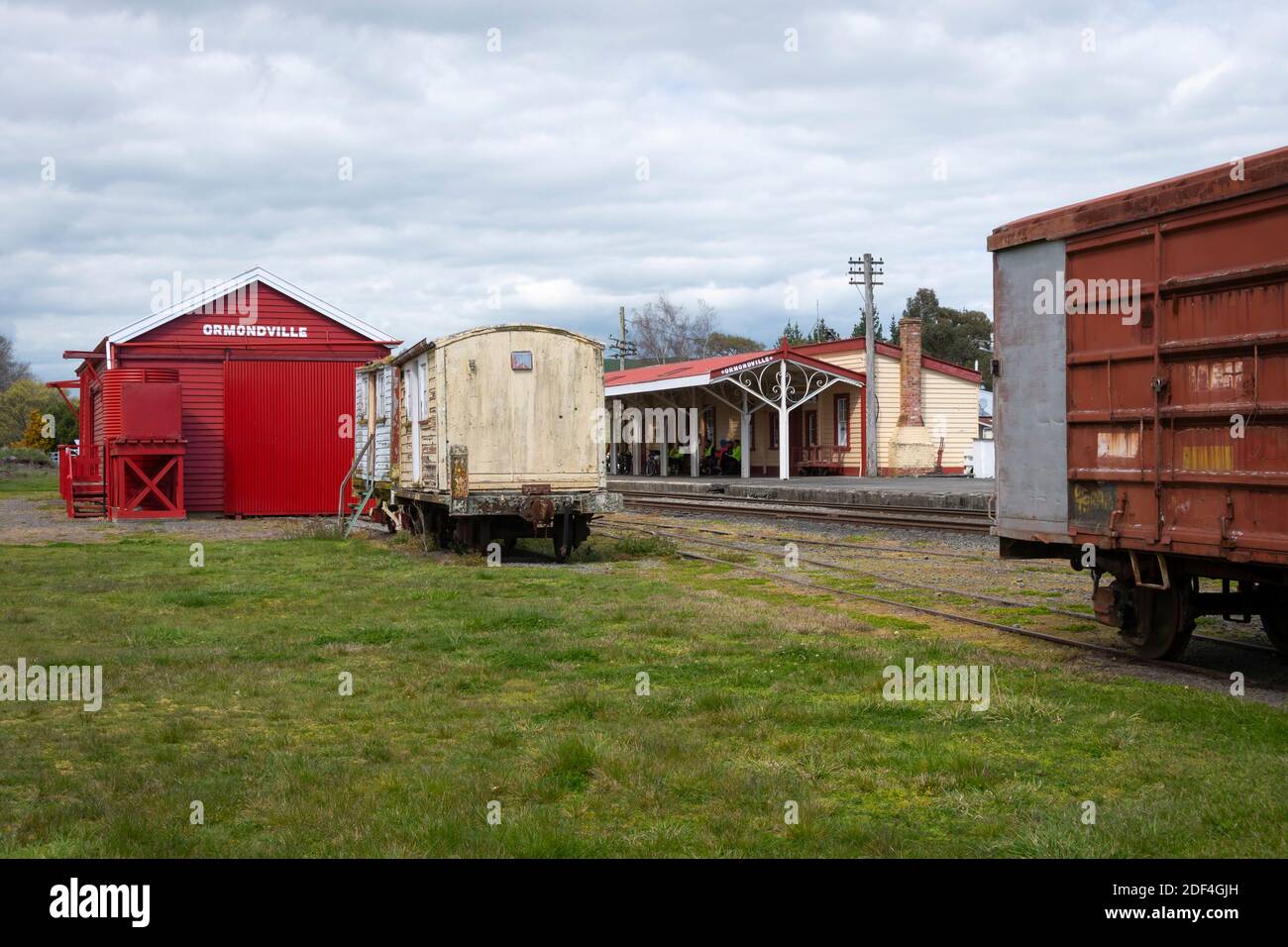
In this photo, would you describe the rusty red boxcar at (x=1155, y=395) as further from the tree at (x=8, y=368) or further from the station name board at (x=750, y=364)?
the tree at (x=8, y=368)

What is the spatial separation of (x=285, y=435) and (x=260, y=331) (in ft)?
8.14

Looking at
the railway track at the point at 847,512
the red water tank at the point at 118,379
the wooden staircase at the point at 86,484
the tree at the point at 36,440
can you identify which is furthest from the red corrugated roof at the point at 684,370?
the tree at the point at 36,440

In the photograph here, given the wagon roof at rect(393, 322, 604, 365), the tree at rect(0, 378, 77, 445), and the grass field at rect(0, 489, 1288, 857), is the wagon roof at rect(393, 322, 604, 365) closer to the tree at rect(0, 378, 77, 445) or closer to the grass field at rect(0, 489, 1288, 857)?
the grass field at rect(0, 489, 1288, 857)

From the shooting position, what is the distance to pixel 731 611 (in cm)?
1110

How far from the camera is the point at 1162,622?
8.86m

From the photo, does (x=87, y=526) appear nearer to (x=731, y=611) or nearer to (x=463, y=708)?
(x=731, y=611)

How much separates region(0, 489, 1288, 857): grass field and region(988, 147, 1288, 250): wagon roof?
3.11m

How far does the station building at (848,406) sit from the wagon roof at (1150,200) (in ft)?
103

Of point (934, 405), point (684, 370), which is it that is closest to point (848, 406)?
point (934, 405)

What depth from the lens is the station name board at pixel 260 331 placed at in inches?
1095

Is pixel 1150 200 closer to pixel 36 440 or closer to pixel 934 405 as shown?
pixel 934 405

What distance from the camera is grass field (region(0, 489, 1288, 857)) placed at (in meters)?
4.85
